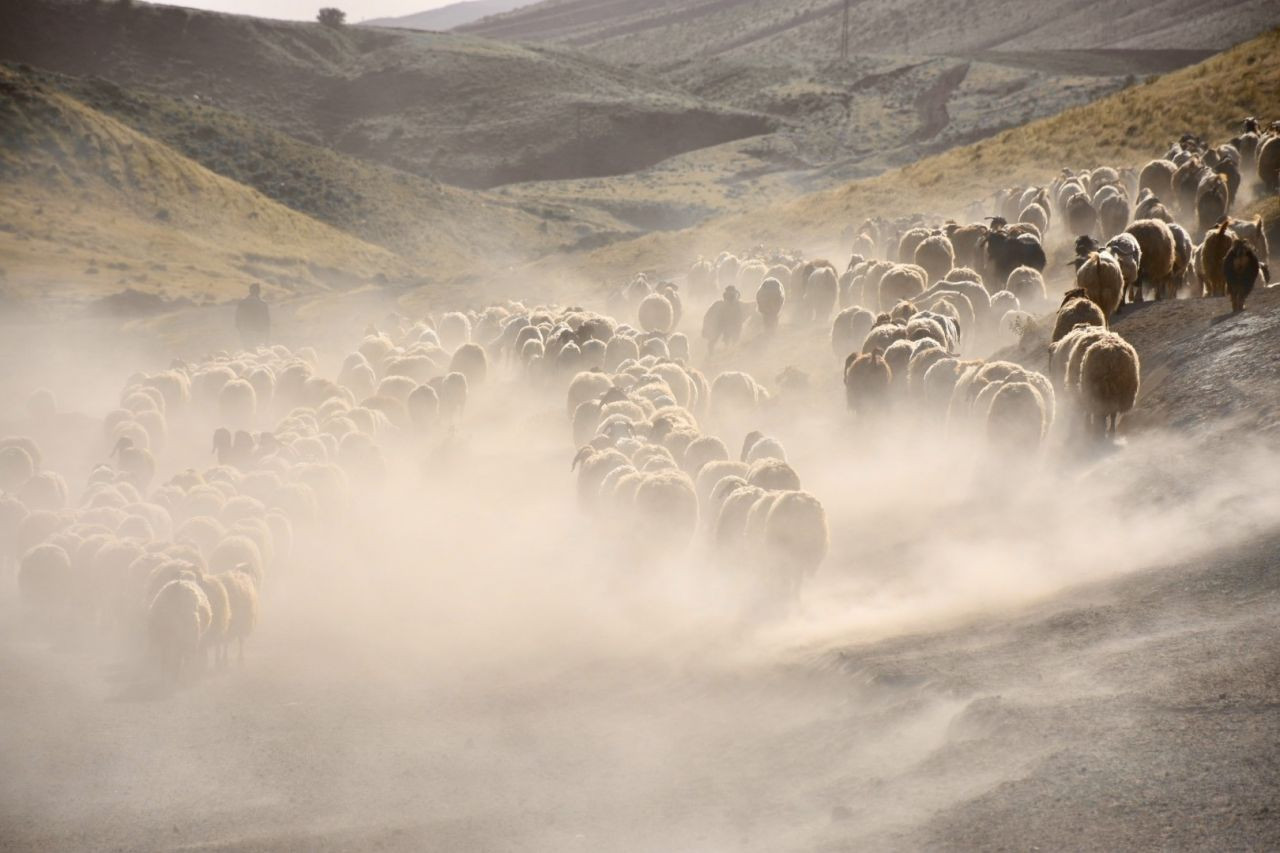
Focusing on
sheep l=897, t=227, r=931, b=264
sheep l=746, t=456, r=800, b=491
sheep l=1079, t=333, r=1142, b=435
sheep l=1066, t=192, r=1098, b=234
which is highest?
sheep l=1066, t=192, r=1098, b=234

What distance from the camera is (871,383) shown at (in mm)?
18625

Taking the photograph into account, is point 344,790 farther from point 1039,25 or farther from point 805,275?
point 1039,25

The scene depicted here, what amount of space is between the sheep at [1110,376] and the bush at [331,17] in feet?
424

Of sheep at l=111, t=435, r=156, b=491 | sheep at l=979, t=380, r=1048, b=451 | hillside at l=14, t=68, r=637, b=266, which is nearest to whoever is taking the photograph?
sheep at l=979, t=380, r=1048, b=451

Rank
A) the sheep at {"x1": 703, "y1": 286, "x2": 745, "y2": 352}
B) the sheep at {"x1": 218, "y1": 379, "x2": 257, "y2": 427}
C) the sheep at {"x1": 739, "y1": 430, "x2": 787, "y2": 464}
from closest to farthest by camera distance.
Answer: the sheep at {"x1": 739, "y1": 430, "x2": 787, "y2": 464}
the sheep at {"x1": 218, "y1": 379, "x2": 257, "y2": 427}
the sheep at {"x1": 703, "y1": 286, "x2": 745, "y2": 352}

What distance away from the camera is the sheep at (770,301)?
26797 mm

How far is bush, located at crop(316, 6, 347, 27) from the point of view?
132m

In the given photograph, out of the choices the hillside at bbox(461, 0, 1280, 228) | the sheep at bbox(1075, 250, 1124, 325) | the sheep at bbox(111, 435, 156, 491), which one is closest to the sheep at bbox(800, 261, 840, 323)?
the sheep at bbox(1075, 250, 1124, 325)

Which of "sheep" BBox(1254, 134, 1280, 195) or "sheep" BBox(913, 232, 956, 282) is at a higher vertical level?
"sheep" BBox(1254, 134, 1280, 195)

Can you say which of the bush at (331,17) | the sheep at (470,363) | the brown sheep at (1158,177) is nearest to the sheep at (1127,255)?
the brown sheep at (1158,177)

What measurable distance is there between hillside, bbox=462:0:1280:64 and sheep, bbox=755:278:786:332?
3209 inches

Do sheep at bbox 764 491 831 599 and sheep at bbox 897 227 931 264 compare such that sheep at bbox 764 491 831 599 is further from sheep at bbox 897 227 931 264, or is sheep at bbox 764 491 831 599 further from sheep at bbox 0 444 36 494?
sheep at bbox 897 227 931 264

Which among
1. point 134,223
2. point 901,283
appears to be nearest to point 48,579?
point 901,283

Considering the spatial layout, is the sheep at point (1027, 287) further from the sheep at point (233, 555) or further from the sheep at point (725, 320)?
the sheep at point (233, 555)
